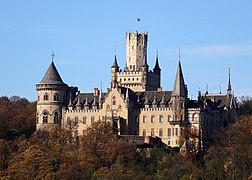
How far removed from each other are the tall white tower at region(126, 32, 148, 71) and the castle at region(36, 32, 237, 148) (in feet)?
17.2

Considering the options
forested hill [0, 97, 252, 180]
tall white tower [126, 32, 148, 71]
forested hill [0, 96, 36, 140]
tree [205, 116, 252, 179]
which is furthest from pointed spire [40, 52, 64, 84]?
tree [205, 116, 252, 179]

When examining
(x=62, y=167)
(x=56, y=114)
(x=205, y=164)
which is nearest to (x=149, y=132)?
(x=56, y=114)

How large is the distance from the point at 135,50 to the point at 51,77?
15.1m

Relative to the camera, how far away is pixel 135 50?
152 m

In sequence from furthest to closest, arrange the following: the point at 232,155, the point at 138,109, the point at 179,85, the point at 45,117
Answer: the point at 45,117, the point at 138,109, the point at 179,85, the point at 232,155

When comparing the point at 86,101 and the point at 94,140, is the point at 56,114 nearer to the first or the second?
the point at 86,101

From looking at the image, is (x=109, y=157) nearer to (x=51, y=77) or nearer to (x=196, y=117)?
(x=196, y=117)

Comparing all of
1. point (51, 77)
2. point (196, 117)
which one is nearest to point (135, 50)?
point (51, 77)

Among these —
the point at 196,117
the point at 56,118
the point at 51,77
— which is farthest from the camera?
the point at 51,77

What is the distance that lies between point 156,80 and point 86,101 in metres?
14.9

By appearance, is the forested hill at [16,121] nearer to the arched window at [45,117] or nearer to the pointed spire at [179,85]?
the arched window at [45,117]

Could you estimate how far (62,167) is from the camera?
4124 inches

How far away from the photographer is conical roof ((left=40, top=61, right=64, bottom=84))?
467 feet

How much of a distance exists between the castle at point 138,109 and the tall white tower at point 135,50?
5232 mm
